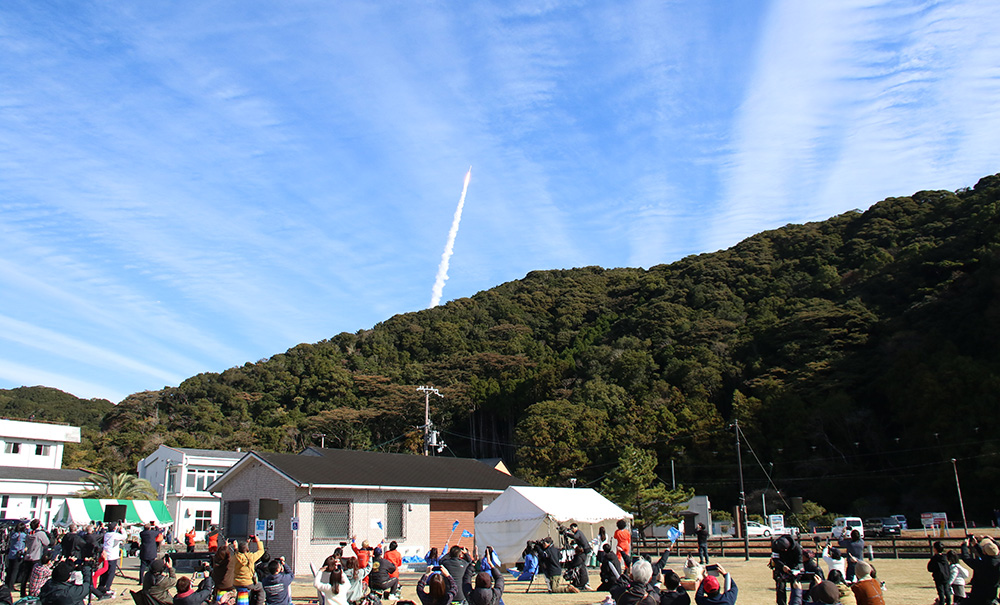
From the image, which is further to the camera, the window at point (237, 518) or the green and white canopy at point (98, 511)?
the green and white canopy at point (98, 511)

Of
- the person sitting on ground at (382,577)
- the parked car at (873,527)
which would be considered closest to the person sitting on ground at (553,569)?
the person sitting on ground at (382,577)

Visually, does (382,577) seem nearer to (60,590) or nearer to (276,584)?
(276,584)

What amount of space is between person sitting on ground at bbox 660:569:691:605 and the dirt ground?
7.38 metres

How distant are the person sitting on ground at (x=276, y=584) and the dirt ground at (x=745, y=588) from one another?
181 inches

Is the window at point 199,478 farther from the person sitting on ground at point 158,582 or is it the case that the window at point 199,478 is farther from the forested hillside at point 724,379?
the person sitting on ground at point 158,582

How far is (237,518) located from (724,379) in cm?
4802

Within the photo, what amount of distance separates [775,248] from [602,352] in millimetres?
30537

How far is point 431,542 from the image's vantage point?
26.5 m

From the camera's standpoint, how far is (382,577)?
12281mm

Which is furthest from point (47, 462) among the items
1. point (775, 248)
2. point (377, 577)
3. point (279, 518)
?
point (775, 248)

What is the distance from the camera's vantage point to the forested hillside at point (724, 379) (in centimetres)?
5003

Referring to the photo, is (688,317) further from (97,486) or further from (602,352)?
(97,486)

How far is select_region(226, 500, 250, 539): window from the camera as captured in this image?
24625 millimetres

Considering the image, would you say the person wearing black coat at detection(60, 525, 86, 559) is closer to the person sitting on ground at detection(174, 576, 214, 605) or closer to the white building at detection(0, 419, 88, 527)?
the person sitting on ground at detection(174, 576, 214, 605)
